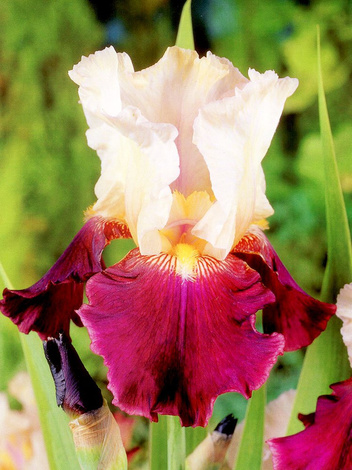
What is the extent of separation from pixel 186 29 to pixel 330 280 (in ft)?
1.38

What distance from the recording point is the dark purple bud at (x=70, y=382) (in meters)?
0.60

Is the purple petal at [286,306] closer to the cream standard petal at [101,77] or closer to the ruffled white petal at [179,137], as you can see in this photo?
the ruffled white petal at [179,137]

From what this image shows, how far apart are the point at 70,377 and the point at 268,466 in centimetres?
39

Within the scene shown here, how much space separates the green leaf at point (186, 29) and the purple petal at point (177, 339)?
385 mm

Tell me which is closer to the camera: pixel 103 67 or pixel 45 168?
pixel 103 67

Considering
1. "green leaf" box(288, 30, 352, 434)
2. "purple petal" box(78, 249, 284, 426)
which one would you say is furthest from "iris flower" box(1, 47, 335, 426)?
"green leaf" box(288, 30, 352, 434)

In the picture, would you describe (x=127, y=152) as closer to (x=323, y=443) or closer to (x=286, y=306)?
(x=286, y=306)

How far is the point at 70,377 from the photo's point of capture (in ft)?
1.96

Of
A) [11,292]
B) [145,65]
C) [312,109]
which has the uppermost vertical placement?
[145,65]

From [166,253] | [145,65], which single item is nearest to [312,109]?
[145,65]

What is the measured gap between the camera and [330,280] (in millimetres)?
794

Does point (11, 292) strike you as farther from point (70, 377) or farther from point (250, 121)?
point (250, 121)

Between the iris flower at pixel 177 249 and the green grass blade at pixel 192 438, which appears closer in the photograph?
the iris flower at pixel 177 249

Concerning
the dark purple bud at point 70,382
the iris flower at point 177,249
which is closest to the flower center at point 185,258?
the iris flower at point 177,249
